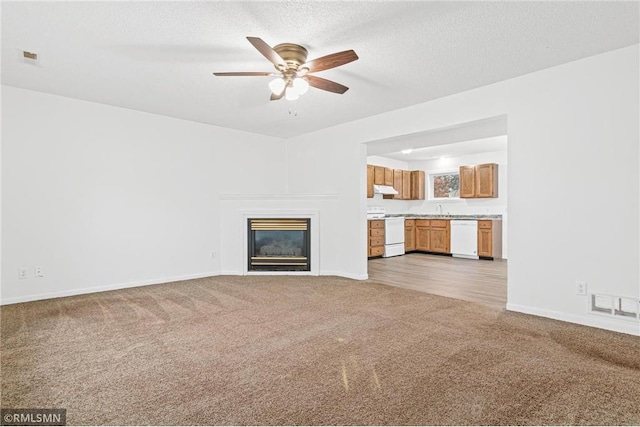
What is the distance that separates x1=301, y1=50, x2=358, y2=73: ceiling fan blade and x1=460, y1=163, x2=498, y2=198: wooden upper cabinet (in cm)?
630

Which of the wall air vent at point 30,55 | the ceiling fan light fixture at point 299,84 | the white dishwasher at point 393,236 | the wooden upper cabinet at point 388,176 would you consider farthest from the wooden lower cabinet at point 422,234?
→ the wall air vent at point 30,55

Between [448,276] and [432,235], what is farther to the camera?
[432,235]

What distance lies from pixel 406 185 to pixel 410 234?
1330 millimetres

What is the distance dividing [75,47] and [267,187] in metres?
3.68

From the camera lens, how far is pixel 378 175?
8.34 meters

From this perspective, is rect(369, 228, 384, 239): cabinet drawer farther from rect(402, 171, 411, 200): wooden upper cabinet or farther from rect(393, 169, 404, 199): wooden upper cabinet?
rect(402, 171, 411, 200): wooden upper cabinet

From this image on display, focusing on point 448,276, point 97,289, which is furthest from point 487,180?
point 97,289

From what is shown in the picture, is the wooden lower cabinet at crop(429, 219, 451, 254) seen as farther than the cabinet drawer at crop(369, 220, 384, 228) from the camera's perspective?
Yes

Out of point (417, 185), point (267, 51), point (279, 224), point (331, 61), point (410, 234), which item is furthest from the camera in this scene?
point (417, 185)

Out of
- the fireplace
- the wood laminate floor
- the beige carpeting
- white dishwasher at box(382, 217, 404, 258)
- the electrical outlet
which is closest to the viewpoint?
the beige carpeting

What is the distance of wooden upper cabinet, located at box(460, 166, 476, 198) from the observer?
8141 millimetres

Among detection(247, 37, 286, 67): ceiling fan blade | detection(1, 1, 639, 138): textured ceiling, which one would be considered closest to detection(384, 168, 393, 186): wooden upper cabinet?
detection(1, 1, 639, 138): textured ceiling

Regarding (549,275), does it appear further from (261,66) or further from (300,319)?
(261,66)

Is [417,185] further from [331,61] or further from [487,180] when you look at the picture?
[331,61]
